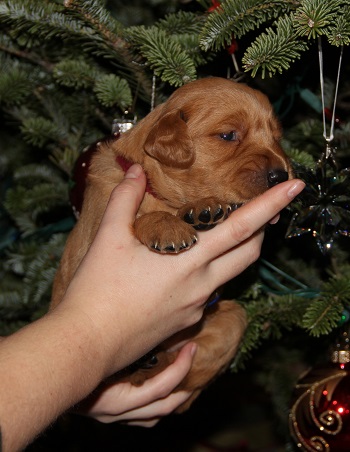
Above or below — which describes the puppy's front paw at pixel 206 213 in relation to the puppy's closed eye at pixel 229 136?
below

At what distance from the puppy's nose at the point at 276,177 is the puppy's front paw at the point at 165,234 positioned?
0.34 metres

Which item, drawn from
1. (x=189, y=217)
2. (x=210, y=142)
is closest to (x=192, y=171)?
(x=210, y=142)

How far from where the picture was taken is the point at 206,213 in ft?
7.06

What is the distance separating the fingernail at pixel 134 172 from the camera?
2.32m

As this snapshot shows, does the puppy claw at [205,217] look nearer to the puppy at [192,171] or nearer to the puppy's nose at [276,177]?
the puppy at [192,171]

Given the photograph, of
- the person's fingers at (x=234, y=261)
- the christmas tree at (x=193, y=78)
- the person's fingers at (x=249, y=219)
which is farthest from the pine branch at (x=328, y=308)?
the person's fingers at (x=249, y=219)

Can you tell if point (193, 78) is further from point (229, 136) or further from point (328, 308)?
point (328, 308)

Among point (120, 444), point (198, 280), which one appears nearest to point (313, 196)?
point (198, 280)

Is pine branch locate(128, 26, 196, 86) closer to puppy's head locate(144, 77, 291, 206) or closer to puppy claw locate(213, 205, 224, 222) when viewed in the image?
puppy's head locate(144, 77, 291, 206)

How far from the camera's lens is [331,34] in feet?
6.36

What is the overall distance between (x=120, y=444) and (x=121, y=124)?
296 cm

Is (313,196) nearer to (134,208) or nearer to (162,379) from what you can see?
(134,208)

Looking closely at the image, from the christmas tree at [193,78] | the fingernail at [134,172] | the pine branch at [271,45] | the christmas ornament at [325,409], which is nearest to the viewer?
the pine branch at [271,45]

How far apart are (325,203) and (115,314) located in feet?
2.84
